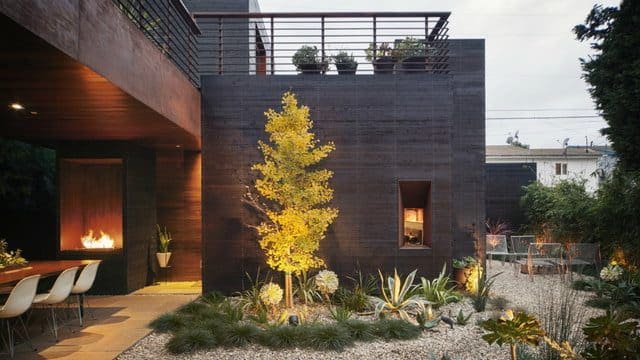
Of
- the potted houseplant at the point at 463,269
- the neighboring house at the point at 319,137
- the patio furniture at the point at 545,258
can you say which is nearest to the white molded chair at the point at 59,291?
the neighboring house at the point at 319,137

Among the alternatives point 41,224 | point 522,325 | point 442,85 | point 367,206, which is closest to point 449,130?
point 442,85

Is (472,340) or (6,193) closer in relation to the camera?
(472,340)

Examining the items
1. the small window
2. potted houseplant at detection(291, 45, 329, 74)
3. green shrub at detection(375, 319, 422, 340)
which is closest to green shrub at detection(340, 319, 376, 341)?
green shrub at detection(375, 319, 422, 340)

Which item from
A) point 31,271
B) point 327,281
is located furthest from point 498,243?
point 31,271

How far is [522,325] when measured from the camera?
8.54ft

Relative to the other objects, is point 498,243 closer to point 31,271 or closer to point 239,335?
point 239,335

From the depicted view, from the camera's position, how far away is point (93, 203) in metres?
7.77

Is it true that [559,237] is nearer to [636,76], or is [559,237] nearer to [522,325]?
[636,76]

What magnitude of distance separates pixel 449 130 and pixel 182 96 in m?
4.27

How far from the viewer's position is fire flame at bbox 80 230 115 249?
767 cm

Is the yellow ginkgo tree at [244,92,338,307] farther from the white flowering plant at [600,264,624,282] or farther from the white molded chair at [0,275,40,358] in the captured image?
the white flowering plant at [600,264,624,282]

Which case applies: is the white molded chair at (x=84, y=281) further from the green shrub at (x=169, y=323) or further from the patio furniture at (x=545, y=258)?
the patio furniture at (x=545, y=258)

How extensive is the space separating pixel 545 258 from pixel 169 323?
7.59 metres

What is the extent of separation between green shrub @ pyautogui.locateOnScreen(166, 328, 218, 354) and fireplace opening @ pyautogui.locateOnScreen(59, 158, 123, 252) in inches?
145
